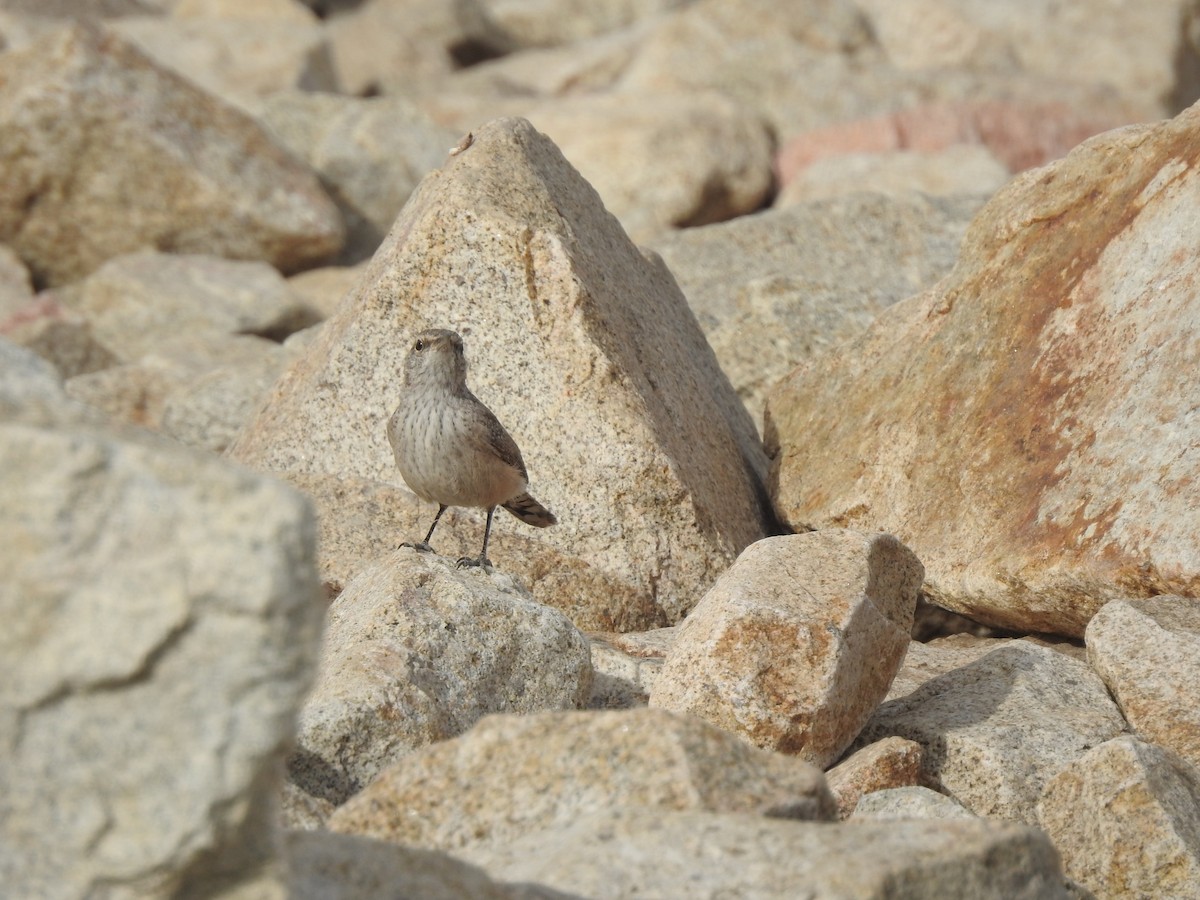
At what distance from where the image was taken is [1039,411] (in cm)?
802

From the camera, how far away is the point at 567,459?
8.45m

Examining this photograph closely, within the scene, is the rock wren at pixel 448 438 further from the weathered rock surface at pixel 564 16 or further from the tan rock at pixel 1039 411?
the weathered rock surface at pixel 564 16

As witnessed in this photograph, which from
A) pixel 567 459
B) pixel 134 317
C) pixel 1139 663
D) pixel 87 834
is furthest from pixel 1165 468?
pixel 134 317

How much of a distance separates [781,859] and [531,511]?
4.45 meters

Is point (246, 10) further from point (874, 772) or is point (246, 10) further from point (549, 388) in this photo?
point (874, 772)

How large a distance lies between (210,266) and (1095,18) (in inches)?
545

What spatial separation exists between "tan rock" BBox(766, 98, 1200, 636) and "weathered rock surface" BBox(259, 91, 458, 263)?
8.75 m

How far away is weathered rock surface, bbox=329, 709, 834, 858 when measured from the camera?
14.8 ft

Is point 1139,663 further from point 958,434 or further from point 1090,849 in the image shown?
point 958,434

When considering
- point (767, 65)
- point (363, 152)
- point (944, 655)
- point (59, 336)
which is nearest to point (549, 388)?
point (944, 655)

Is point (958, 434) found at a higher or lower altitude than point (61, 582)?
lower

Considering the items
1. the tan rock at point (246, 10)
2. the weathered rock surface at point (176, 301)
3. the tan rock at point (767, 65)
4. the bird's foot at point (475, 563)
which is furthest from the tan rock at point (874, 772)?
the tan rock at point (246, 10)

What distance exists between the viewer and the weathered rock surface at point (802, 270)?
1106 centimetres

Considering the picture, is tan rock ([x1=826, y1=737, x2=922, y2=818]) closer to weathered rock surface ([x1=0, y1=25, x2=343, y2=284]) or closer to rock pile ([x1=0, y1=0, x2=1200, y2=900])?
rock pile ([x1=0, y1=0, x2=1200, y2=900])
